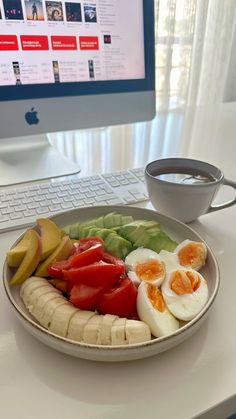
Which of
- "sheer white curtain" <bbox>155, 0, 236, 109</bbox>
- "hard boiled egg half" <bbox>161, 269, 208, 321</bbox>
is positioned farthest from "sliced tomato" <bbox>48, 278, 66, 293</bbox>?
"sheer white curtain" <bbox>155, 0, 236, 109</bbox>

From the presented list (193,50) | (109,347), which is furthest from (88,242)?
(193,50)

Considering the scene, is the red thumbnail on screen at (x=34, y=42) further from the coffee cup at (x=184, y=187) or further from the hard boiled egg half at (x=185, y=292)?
the hard boiled egg half at (x=185, y=292)

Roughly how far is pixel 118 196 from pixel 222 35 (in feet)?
5.64

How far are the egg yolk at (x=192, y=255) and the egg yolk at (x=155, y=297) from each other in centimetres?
6

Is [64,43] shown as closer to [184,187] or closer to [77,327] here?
[184,187]

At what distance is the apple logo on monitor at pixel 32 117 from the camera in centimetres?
68

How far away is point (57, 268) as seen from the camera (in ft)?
1.22

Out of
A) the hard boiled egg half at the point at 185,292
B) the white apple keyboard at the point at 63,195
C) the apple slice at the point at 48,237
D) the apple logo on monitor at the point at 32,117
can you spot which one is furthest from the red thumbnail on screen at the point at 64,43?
the hard boiled egg half at the point at 185,292

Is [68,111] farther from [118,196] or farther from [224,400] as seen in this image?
[224,400]

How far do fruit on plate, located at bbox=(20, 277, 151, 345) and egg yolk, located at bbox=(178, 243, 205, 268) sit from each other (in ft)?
0.39

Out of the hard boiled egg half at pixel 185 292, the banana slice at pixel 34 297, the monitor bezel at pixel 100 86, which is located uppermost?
the monitor bezel at pixel 100 86

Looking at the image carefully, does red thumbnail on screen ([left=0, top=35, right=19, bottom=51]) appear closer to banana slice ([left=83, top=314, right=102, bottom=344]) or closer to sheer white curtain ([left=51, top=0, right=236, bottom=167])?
banana slice ([left=83, top=314, right=102, bottom=344])

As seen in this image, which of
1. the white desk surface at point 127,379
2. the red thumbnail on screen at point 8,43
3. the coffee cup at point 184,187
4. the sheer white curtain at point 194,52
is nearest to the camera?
the white desk surface at point 127,379

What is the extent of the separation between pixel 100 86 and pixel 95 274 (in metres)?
0.51
